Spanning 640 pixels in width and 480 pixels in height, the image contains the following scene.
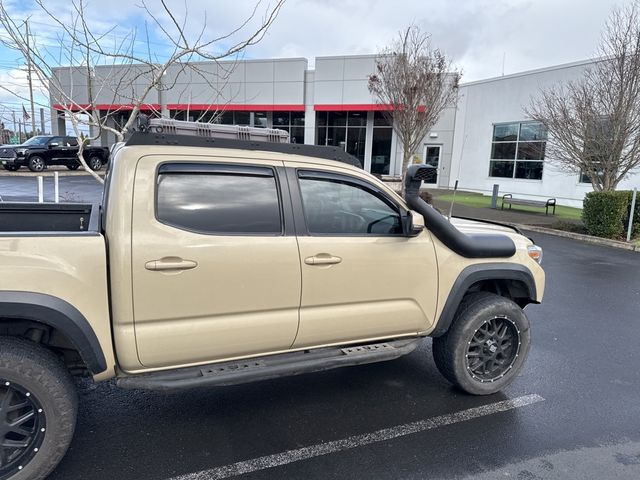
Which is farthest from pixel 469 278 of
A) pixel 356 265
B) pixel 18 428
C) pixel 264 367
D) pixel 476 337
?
pixel 18 428

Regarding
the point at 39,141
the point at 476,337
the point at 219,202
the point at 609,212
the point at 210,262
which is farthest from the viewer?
the point at 39,141

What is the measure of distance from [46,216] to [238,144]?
2.06m

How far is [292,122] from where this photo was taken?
88.6 ft

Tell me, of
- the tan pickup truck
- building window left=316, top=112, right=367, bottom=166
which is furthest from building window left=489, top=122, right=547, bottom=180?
the tan pickup truck

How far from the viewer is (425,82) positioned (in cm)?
1453

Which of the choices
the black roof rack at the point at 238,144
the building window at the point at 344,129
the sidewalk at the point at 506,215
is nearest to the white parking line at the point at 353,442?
the black roof rack at the point at 238,144

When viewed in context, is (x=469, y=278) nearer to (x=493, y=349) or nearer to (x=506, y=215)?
(x=493, y=349)

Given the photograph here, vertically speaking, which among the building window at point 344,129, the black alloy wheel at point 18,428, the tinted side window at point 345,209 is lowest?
the black alloy wheel at point 18,428

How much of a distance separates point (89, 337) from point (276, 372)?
1126 mm

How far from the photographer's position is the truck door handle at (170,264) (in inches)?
101

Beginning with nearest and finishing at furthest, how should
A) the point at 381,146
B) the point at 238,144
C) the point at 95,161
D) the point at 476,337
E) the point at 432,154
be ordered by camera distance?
the point at 238,144 → the point at 476,337 → the point at 95,161 → the point at 432,154 → the point at 381,146

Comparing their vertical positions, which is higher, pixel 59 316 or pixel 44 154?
pixel 44 154

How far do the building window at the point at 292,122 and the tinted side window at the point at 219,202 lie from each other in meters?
24.2

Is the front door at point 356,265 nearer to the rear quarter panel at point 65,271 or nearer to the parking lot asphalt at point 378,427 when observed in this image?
the parking lot asphalt at point 378,427
